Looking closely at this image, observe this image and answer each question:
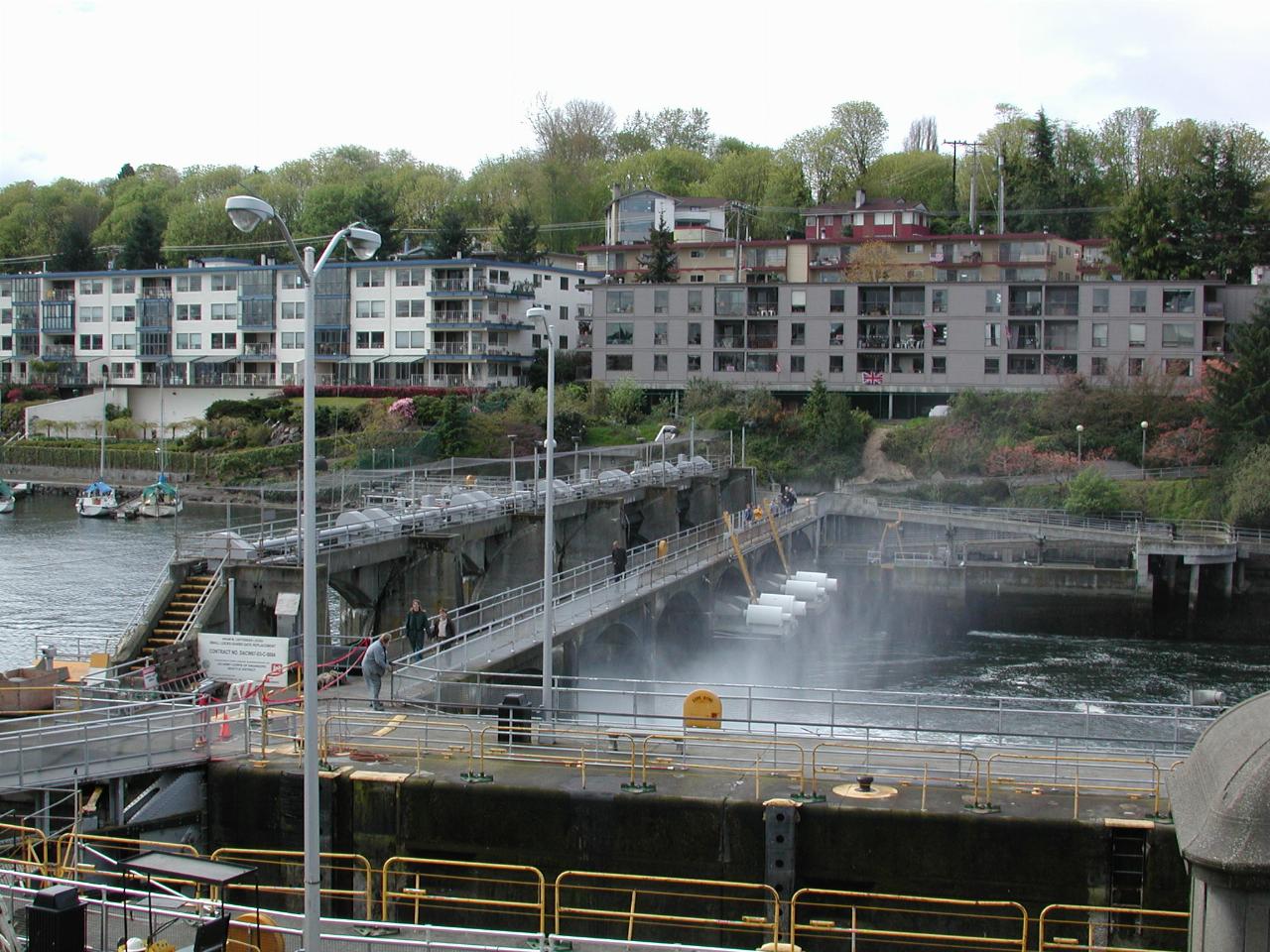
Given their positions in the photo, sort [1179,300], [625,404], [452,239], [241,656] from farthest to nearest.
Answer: [452,239]
[625,404]
[1179,300]
[241,656]

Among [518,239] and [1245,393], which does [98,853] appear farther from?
[518,239]

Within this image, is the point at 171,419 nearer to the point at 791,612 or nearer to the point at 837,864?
the point at 791,612

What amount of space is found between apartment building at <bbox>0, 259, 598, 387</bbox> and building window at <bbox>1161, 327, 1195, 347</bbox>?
4349cm

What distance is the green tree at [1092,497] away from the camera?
232 feet

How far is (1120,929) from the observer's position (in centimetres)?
1880

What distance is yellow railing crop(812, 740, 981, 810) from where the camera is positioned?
21.0 m

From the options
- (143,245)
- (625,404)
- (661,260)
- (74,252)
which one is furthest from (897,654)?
(74,252)

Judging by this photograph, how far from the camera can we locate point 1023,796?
20.3 meters

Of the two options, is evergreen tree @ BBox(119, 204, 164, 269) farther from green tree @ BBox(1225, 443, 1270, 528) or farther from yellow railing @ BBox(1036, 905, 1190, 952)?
yellow railing @ BBox(1036, 905, 1190, 952)

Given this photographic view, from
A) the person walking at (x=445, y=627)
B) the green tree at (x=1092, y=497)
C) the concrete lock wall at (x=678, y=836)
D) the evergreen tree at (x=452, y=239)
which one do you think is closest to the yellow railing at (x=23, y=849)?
the concrete lock wall at (x=678, y=836)

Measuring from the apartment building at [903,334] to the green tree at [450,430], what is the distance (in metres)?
10.8

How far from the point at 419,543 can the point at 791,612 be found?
69.8 feet

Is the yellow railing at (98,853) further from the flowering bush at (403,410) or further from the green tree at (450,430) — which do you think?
the flowering bush at (403,410)

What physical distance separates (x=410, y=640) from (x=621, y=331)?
66.2 m
